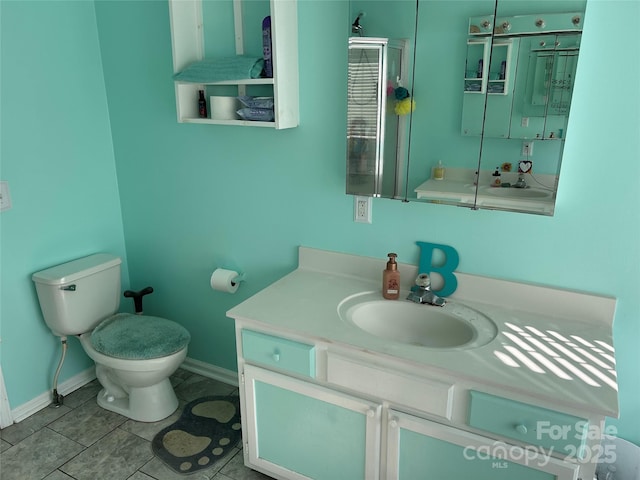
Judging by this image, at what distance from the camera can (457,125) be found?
1.76 metres

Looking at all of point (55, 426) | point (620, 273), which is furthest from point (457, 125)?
point (55, 426)

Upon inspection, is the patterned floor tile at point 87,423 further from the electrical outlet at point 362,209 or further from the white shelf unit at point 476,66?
the white shelf unit at point 476,66

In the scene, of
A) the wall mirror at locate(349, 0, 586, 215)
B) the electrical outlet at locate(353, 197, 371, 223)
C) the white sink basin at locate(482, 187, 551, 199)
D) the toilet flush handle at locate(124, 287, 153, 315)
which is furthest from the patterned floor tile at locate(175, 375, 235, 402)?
the white sink basin at locate(482, 187, 551, 199)

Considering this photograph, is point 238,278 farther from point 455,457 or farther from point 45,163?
point 455,457

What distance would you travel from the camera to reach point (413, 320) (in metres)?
1.90

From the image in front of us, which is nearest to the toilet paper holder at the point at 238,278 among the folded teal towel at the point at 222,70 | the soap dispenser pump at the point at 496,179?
the folded teal towel at the point at 222,70

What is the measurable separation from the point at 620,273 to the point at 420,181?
0.73 meters

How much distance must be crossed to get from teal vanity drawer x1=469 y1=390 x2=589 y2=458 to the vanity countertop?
5 centimetres

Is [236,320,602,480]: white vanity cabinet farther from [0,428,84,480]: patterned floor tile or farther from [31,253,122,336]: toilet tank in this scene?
[31,253,122,336]: toilet tank

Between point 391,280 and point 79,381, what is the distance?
74.1 inches

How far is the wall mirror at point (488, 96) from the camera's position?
158cm

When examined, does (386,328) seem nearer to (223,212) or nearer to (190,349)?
(223,212)

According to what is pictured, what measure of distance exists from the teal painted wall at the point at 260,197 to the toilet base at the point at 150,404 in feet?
1.16

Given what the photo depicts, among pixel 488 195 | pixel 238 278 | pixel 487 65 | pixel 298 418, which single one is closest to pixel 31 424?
pixel 238 278
